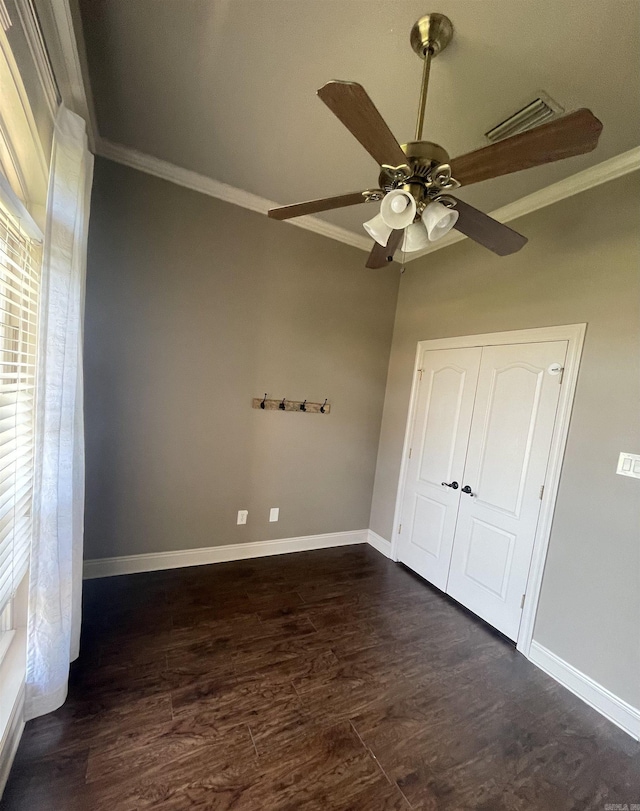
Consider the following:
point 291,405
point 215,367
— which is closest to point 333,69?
point 215,367

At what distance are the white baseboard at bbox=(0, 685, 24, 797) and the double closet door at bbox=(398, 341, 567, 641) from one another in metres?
2.59

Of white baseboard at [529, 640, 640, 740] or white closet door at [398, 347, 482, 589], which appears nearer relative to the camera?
white baseboard at [529, 640, 640, 740]

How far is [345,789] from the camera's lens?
1324 mm

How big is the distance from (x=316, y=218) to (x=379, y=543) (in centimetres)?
307

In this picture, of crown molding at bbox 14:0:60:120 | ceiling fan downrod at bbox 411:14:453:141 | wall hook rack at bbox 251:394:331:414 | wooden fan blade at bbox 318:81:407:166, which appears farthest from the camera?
wall hook rack at bbox 251:394:331:414

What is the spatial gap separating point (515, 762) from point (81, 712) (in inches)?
75.8

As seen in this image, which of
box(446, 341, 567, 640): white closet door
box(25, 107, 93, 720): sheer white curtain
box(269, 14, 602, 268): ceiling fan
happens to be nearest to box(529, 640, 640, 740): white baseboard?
box(446, 341, 567, 640): white closet door

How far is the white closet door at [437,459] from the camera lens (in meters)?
2.67

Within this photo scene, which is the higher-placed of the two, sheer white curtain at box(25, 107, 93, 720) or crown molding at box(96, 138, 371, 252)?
crown molding at box(96, 138, 371, 252)

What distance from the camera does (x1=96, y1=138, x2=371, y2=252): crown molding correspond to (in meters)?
2.24

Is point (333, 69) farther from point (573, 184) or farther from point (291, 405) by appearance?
point (291, 405)

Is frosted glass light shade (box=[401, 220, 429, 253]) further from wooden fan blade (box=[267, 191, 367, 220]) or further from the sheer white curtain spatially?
the sheer white curtain

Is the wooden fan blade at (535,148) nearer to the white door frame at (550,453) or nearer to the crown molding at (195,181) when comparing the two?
the white door frame at (550,453)

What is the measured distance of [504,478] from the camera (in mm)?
2344
